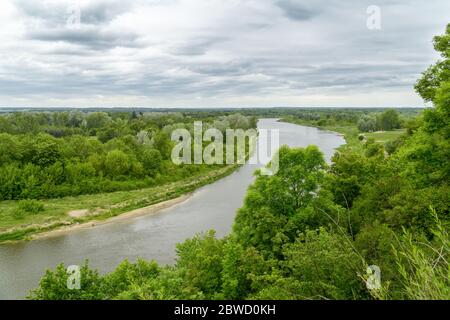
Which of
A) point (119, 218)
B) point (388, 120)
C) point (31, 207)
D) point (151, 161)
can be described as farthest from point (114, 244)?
point (388, 120)

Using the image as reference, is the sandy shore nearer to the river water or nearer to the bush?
the river water

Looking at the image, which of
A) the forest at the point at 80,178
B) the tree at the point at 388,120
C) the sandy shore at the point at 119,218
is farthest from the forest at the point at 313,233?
the tree at the point at 388,120

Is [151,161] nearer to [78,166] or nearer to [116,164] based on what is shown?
[116,164]

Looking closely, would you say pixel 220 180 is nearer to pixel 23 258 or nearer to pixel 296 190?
pixel 23 258

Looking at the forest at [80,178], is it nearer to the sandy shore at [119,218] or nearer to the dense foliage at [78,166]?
the dense foliage at [78,166]

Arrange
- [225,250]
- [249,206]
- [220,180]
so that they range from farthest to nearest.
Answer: [220,180] → [249,206] → [225,250]

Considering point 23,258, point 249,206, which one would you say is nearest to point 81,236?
point 23,258

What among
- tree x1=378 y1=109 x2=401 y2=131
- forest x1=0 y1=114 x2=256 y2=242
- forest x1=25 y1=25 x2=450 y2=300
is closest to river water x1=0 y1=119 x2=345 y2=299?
forest x1=0 y1=114 x2=256 y2=242
